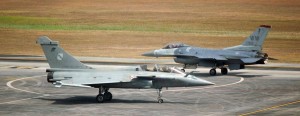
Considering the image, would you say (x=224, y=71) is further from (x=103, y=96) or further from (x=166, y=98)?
(x=103, y=96)

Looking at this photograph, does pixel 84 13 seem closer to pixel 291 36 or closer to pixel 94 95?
pixel 291 36

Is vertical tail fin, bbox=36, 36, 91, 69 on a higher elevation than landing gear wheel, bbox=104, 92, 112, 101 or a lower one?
higher

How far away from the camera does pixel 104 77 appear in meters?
42.1

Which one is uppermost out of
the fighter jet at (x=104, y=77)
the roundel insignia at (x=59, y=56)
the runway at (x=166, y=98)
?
the roundel insignia at (x=59, y=56)

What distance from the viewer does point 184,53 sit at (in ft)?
195

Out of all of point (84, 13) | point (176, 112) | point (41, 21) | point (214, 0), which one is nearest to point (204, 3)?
point (214, 0)

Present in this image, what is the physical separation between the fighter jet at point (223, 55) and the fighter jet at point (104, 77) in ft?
55.6

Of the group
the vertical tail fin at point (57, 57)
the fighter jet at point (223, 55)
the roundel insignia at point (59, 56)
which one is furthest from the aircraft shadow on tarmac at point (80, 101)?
the fighter jet at point (223, 55)

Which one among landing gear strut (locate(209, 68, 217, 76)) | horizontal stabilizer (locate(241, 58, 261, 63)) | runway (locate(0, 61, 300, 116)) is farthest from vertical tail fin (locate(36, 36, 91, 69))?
horizontal stabilizer (locate(241, 58, 261, 63))

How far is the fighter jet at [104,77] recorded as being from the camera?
41.7 metres

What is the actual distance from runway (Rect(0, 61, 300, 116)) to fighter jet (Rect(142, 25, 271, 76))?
62.2 inches

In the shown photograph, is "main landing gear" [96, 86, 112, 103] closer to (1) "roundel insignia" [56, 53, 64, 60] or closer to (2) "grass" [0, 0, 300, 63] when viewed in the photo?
(1) "roundel insignia" [56, 53, 64, 60]

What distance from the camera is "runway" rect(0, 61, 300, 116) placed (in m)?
39.8

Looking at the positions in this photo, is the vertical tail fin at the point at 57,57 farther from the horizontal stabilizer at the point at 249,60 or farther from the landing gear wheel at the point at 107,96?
the horizontal stabilizer at the point at 249,60
